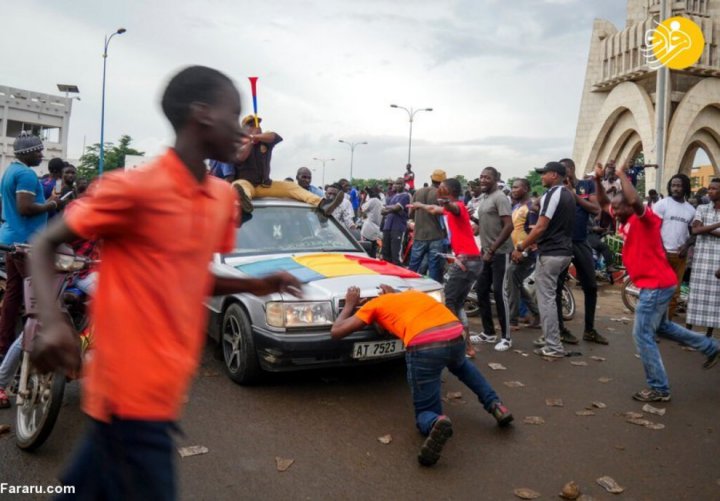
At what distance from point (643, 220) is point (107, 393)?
4908 millimetres

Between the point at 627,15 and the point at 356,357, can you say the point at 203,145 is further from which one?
the point at 627,15

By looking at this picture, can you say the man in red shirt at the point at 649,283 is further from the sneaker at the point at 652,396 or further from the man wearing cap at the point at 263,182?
the man wearing cap at the point at 263,182

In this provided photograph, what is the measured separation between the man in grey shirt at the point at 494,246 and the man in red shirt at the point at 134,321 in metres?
5.46

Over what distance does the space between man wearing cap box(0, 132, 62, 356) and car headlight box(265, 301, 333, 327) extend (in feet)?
7.03

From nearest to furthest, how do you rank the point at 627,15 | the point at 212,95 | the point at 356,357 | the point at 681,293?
the point at 212,95 → the point at 356,357 → the point at 681,293 → the point at 627,15

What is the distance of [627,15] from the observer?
4269 centimetres

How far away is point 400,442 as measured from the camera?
426cm

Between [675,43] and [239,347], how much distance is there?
24.9 metres

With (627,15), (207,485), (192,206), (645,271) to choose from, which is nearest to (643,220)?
(645,271)

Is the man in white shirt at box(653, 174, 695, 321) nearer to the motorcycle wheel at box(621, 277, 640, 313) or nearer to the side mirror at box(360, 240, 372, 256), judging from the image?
the motorcycle wheel at box(621, 277, 640, 313)

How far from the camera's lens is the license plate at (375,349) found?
4.99 metres

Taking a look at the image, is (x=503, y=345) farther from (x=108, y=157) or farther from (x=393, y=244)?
(x=108, y=157)

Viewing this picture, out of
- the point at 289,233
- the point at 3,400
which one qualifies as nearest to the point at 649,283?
the point at 289,233

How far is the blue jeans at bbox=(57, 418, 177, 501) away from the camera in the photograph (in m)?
1.70
